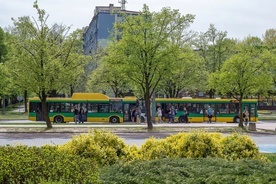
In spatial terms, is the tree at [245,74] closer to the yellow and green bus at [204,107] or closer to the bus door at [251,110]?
the yellow and green bus at [204,107]

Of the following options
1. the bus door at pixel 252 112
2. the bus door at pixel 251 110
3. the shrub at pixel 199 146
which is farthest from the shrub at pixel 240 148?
the bus door at pixel 252 112

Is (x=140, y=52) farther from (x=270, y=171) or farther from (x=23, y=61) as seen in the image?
(x=270, y=171)

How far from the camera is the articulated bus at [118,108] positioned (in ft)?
129

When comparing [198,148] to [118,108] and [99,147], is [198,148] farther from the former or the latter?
[118,108]

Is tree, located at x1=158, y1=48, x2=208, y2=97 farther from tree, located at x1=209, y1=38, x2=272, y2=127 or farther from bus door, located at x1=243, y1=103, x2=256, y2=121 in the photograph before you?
tree, located at x1=209, y1=38, x2=272, y2=127

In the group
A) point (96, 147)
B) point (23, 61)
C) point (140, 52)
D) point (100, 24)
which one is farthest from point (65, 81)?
point (100, 24)

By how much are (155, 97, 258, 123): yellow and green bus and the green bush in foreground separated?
3361 centimetres

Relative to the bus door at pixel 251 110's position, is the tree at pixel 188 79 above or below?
above

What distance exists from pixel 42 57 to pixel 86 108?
1227 cm

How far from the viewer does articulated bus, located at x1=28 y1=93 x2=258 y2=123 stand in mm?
39438

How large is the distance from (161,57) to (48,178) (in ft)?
79.6

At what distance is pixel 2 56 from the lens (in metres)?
66.0

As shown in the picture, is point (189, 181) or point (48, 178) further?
point (189, 181)

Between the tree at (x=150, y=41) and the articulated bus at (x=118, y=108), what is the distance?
10.6m
